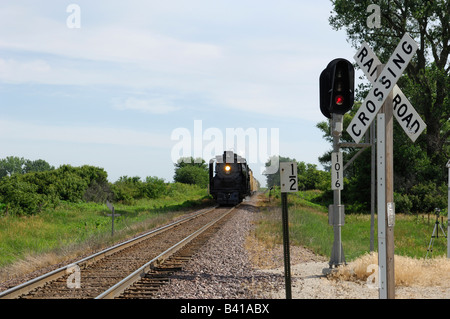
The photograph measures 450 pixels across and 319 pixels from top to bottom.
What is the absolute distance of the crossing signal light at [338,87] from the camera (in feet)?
22.7

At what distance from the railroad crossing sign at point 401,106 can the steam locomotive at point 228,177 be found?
26218 millimetres

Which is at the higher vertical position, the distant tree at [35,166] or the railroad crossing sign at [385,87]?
the distant tree at [35,166]

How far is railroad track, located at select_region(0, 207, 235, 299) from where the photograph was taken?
25.1 ft

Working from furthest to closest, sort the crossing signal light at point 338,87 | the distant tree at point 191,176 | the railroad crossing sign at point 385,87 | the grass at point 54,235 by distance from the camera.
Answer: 1. the distant tree at point 191,176
2. the grass at point 54,235
3. the crossing signal light at point 338,87
4. the railroad crossing sign at point 385,87

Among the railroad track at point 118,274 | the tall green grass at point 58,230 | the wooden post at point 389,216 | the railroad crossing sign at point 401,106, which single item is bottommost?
the tall green grass at point 58,230

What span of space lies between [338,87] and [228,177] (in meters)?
25.3

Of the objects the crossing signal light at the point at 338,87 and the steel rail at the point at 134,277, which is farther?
the steel rail at the point at 134,277

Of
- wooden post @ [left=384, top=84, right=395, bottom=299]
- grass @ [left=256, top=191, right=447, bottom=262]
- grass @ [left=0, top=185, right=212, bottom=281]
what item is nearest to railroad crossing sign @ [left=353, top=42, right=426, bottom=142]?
wooden post @ [left=384, top=84, right=395, bottom=299]

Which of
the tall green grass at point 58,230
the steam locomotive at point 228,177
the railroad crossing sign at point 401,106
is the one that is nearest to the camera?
the railroad crossing sign at point 401,106

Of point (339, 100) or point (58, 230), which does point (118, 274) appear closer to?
point (339, 100)

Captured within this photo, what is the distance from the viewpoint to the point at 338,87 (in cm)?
709

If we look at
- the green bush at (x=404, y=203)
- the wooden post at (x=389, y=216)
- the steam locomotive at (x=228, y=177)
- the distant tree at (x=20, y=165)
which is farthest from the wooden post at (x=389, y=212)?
the distant tree at (x=20, y=165)
